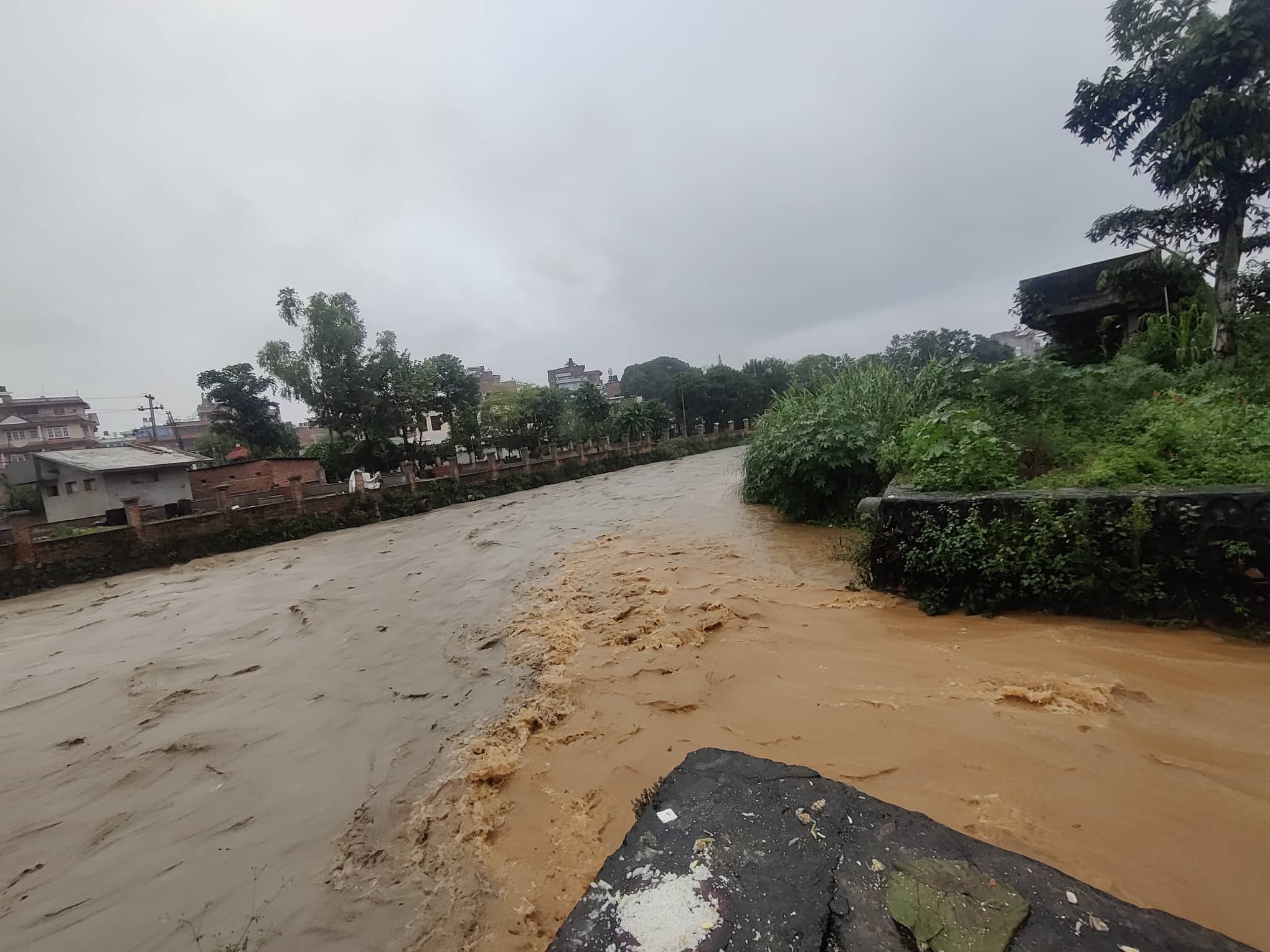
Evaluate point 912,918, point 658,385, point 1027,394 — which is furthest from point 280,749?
point 658,385

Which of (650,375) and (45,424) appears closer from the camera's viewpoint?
(45,424)

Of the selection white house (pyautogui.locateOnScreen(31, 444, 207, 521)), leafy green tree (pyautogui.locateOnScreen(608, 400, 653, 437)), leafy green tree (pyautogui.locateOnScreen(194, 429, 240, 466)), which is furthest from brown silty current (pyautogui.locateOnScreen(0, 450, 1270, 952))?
leafy green tree (pyautogui.locateOnScreen(194, 429, 240, 466))

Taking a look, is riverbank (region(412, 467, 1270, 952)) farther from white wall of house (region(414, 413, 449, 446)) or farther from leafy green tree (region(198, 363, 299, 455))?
leafy green tree (region(198, 363, 299, 455))

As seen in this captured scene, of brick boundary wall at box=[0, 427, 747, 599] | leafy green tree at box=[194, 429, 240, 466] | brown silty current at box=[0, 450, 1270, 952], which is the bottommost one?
brown silty current at box=[0, 450, 1270, 952]

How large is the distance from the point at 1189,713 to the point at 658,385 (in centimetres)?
5968

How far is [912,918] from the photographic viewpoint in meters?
1.11

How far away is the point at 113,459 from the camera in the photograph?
23.3 meters

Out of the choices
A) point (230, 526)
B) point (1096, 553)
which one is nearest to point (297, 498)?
point (230, 526)

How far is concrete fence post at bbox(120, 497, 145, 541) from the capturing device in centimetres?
1452

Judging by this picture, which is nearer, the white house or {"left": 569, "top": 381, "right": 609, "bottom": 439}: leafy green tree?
the white house

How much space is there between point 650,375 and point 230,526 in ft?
173

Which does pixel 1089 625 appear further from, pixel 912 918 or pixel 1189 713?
pixel 912 918

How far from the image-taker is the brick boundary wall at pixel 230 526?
13.4m

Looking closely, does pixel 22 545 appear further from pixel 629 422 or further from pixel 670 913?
pixel 629 422
